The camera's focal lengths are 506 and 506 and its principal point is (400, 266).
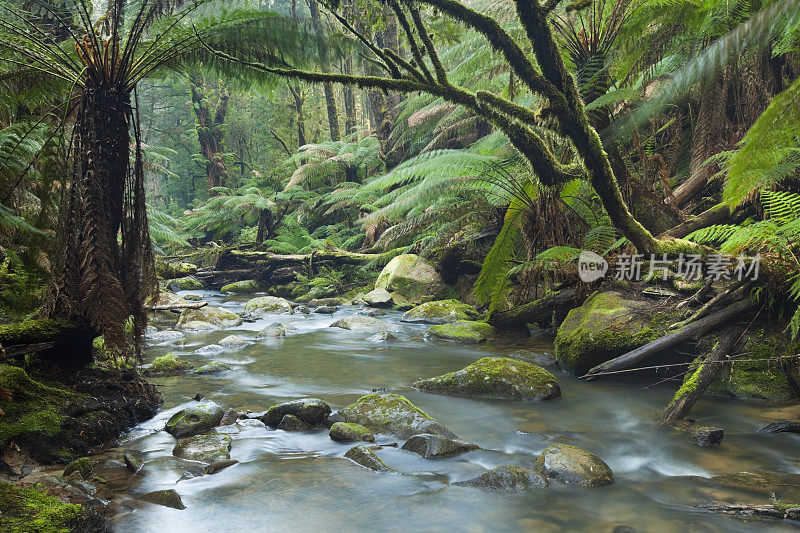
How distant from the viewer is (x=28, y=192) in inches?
170

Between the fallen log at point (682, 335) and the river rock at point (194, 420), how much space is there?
2.65 m

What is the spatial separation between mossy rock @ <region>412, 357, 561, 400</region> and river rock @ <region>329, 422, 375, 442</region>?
3.77 ft

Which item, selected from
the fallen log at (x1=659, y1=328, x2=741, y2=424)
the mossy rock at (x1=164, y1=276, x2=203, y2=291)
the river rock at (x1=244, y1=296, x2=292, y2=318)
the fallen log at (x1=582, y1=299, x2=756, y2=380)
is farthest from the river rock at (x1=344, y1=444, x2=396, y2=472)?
the mossy rock at (x1=164, y1=276, x2=203, y2=291)

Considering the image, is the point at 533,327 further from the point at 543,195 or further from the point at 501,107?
the point at 501,107

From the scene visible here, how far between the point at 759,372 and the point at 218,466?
396 centimetres

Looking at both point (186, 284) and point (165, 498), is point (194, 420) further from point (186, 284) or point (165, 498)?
point (186, 284)

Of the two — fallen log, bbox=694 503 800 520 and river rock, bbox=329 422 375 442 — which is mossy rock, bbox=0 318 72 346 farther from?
fallen log, bbox=694 503 800 520

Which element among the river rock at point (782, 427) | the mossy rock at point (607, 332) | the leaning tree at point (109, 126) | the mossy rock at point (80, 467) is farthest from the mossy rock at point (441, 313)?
the mossy rock at point (80, 467)

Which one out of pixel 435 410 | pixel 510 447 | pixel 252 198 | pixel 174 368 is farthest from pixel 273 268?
pixel 510 447

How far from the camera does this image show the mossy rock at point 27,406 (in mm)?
2539

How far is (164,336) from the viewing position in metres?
6.87

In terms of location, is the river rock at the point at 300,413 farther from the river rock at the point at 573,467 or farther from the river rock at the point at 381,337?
the river rock at the point at 381,337

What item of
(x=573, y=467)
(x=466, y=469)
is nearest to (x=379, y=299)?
(x=466, y=469)

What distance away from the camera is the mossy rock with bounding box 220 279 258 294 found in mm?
12115
